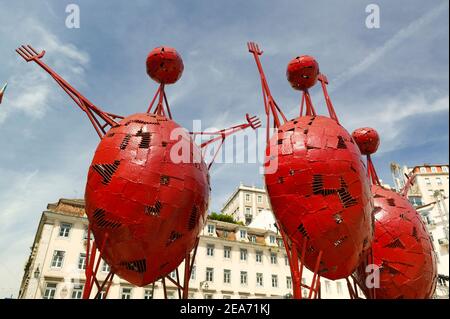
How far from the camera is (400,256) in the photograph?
489 inches

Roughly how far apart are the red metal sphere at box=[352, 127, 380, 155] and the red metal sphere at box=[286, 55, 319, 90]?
3.97 m

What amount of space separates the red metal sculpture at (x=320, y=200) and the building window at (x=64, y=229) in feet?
70.7

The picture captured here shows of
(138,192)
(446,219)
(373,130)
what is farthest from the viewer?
(446,219)

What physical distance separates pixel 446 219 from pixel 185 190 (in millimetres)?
37756

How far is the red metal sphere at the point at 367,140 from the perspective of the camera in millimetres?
15555

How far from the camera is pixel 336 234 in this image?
9.49 meters

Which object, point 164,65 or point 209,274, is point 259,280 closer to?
point 209,274

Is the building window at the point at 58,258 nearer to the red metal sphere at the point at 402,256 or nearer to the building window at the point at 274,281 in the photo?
the building window at the point at 274,281

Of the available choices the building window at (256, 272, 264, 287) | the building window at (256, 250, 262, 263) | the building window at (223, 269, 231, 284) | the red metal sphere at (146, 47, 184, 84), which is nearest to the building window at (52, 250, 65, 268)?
the building window at (223, 269, 231, 284)

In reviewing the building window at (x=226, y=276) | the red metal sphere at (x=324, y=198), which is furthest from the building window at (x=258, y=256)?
the red metal sphere at (x=324, y=198)

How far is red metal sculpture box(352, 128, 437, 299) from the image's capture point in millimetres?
12234

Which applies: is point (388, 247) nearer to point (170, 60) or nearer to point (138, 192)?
point (138, 192)
